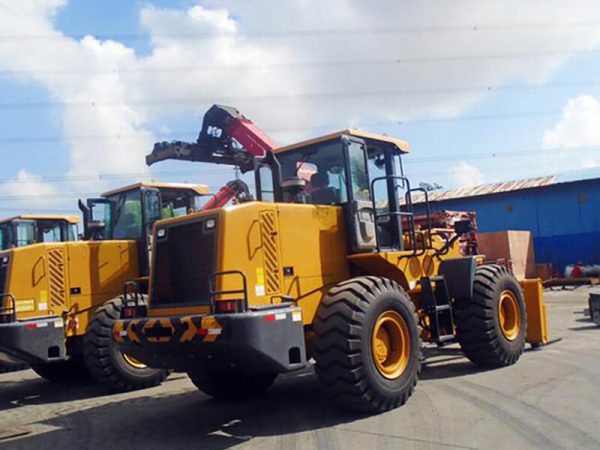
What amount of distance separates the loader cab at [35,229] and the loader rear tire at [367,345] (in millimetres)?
8069

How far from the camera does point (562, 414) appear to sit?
6.23 metres

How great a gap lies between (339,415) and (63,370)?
6.54 metres

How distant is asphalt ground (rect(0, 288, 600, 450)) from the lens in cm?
579

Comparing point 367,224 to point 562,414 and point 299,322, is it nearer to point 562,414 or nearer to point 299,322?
point 299,322

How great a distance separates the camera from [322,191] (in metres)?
8.01

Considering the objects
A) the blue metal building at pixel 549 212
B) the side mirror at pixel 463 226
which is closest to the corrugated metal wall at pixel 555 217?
the blue metal building at pixel 549 212

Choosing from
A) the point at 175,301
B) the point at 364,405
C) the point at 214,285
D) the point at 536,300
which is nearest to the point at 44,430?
the point at 175,301

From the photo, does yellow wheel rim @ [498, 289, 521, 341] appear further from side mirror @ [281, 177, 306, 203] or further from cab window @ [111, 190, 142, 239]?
cab window @ [111, 190, 142, 239]

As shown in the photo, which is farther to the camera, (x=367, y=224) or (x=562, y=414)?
(x=367, y=224)

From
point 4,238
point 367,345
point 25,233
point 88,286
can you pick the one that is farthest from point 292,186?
point 4,238

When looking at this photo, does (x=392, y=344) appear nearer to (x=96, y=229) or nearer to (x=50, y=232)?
(x=96, y=229)

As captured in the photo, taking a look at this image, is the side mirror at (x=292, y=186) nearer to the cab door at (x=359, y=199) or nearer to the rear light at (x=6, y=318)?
the cab door at (x=359, y=199)

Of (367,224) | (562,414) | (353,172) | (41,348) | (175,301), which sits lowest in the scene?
(562,414)

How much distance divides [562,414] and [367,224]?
3.00m
